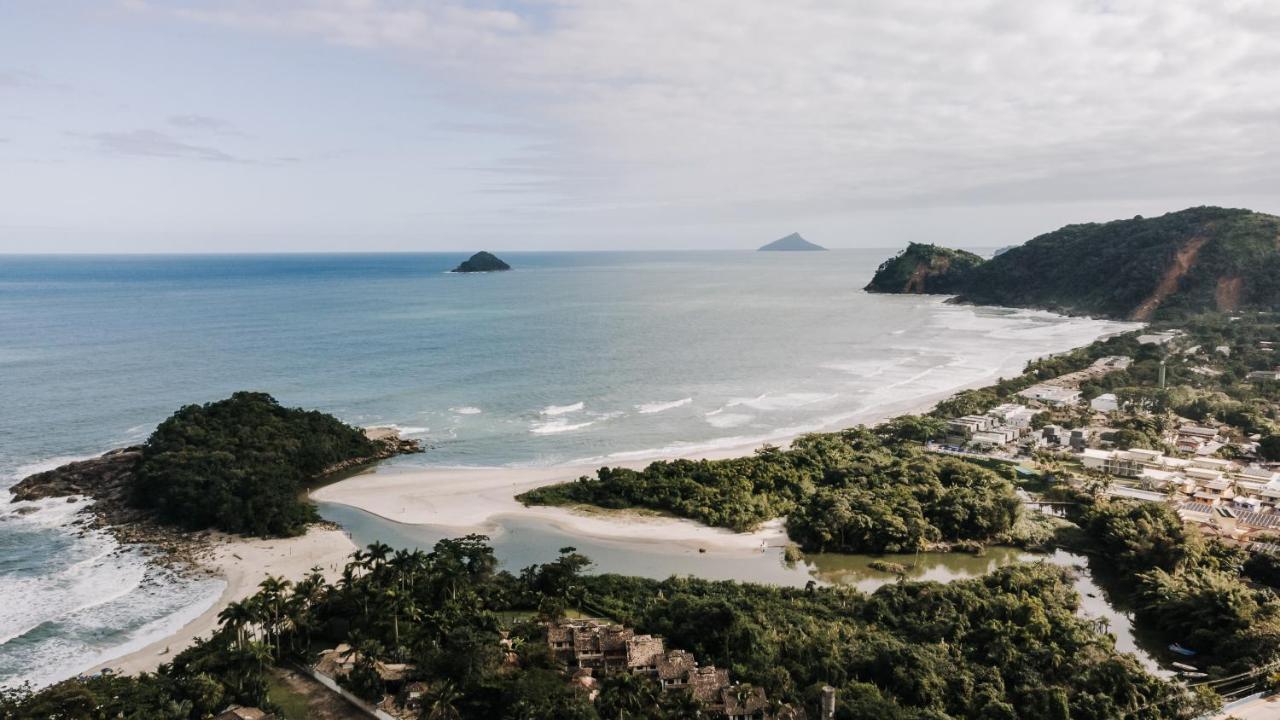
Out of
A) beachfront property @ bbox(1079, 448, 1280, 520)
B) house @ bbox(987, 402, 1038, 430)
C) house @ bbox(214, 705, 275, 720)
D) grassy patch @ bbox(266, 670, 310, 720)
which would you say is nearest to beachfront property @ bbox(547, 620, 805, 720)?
grassy patch @ bbox(266, 670, 310, 720)

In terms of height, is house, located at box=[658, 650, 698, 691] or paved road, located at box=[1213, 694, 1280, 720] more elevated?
house, located at box=[658, 650, 698, 691]

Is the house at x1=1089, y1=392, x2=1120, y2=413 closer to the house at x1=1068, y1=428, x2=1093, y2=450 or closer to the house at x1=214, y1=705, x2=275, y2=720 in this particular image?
the house at x1=1068, y1=428, x2=1093, y2=450

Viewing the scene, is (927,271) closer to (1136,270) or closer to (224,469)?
(1136,270)

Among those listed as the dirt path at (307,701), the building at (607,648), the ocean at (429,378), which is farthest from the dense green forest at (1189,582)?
the dirt path at (307,701)

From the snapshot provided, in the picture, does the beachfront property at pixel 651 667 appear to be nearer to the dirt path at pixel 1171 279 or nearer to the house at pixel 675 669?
the house at pixel 675 669

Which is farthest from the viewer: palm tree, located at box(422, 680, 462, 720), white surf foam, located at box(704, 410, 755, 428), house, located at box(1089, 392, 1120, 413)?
house, located at box(1089, 392, 1120, 413)

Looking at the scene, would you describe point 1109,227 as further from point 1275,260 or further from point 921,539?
point 921,539

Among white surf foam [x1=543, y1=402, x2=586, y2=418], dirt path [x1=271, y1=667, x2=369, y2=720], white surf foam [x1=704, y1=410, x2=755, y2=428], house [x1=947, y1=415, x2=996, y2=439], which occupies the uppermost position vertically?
house [x1=947, y1=415, x2=996, y2=439]
